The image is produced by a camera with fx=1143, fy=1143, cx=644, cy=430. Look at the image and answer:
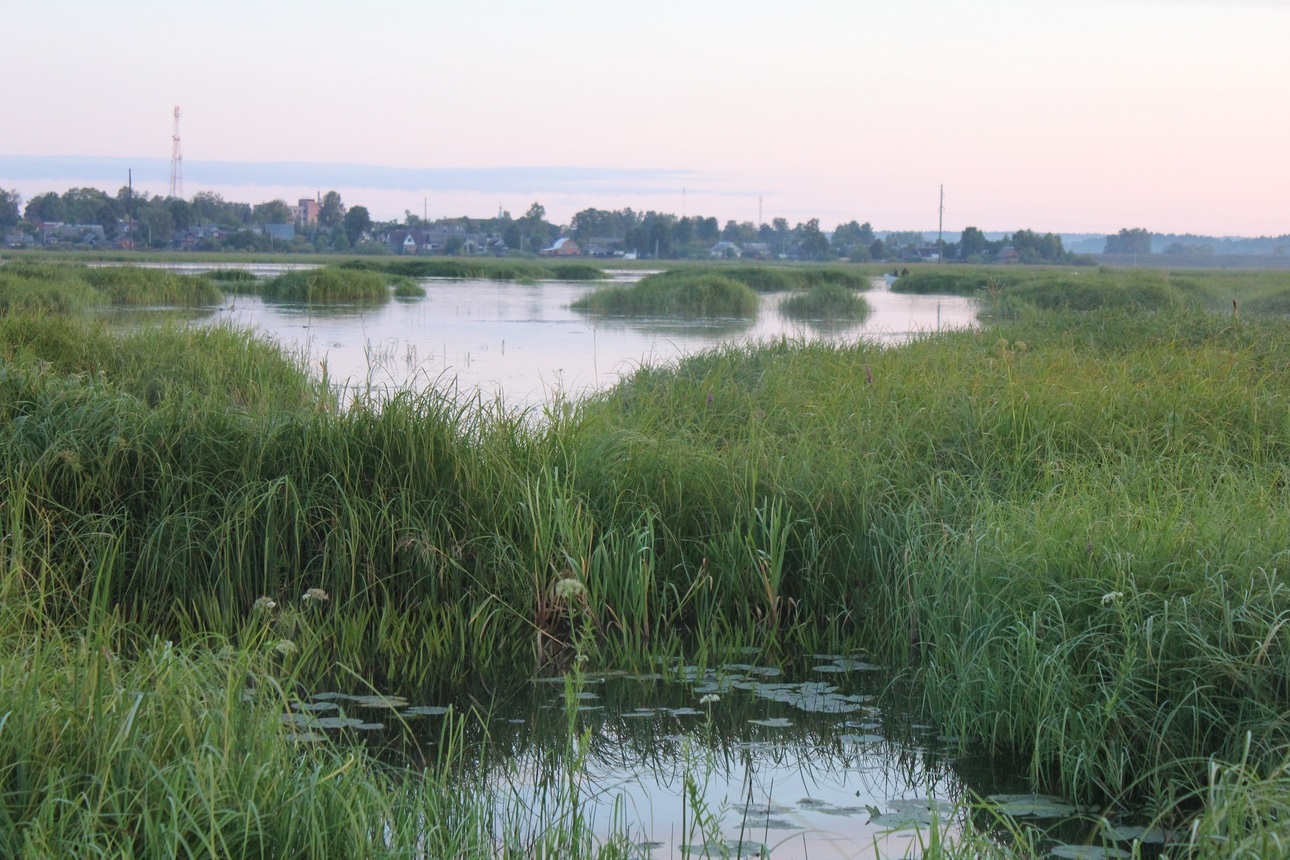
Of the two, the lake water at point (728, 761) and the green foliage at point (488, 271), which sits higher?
A: the green foliage at point (488, 271)

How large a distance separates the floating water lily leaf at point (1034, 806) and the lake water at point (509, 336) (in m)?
5.26

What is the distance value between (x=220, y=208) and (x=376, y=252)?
1209cm

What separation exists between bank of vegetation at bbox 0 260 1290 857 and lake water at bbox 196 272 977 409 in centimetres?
326

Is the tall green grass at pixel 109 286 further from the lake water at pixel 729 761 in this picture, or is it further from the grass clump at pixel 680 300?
the lake water at pixel 729 761

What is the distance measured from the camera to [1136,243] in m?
92.2

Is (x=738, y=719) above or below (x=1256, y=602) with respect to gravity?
below

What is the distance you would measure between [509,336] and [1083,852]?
15.5 metres

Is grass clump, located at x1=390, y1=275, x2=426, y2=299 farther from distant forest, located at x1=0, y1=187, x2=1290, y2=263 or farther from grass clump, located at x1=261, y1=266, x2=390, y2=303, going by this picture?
distant forest, located at x1=0, y1=187, x2=1290, y2=263

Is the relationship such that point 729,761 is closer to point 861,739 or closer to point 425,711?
point 861,739

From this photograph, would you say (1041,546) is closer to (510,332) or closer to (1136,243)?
(510,332)

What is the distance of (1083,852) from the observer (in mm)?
2770

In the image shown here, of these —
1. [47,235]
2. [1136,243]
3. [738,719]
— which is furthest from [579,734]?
[1136,243]

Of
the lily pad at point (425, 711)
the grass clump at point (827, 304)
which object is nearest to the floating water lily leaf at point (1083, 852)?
the lily pad at point (425, 711)

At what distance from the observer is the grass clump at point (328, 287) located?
2469 cm
